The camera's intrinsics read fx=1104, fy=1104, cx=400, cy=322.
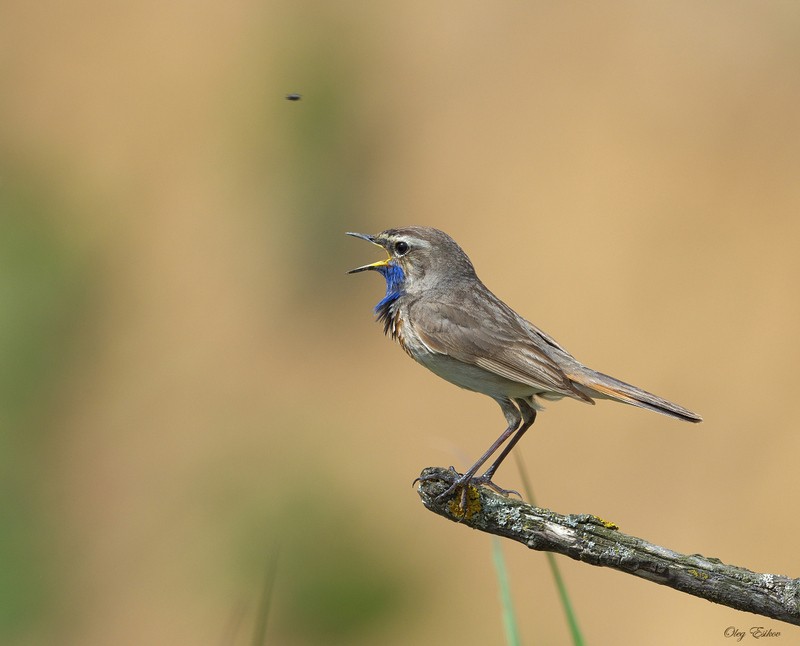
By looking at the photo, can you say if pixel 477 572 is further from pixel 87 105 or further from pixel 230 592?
pixel 87 105

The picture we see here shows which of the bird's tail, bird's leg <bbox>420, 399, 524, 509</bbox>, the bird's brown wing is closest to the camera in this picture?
bird's leg <bbox>420, 399, 524, 509</bbox>

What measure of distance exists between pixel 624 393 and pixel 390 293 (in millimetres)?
1579

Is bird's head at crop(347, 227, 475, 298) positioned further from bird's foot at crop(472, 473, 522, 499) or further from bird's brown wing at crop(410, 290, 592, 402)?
bird's foot at crop(472, 473, 522, 499)

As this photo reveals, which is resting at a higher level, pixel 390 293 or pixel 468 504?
pixel 390 293

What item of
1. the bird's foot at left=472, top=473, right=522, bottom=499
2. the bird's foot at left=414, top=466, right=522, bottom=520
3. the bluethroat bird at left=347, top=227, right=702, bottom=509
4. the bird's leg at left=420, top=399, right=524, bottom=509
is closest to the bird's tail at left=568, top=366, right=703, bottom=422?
the bluethroat bird at left=347, top=227, right=702, bottom=509

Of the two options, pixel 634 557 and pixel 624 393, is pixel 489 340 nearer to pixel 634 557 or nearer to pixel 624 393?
pixel 624 393

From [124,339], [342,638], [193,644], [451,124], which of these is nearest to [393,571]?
[342,638]

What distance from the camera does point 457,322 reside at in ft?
19.4

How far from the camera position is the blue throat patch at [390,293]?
6.32 meters

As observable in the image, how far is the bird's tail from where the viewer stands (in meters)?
5.05

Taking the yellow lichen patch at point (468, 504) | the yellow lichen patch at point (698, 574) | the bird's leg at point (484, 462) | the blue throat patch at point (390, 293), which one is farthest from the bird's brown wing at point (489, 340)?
the yellow lichen patch at point (698, 574)

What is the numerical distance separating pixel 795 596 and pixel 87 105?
2174 centimetres

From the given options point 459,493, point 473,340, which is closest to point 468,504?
point 459,493

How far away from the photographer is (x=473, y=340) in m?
5.79
